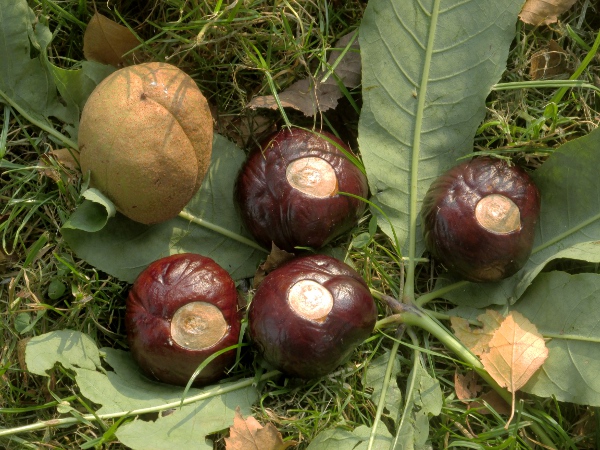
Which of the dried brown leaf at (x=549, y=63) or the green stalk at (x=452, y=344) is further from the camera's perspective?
the dried brown leaf at (x=549, y=63)

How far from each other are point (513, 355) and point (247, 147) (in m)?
1.22

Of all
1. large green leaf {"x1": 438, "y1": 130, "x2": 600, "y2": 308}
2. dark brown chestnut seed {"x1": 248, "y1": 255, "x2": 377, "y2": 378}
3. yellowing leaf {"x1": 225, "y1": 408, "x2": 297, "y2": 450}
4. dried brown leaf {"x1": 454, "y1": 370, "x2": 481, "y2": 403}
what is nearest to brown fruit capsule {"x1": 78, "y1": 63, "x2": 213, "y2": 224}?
dark brown chestnut seed {"x1": 248, "y1": 255, "x2": 377, "y2": 378}

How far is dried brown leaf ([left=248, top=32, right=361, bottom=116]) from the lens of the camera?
105 inches

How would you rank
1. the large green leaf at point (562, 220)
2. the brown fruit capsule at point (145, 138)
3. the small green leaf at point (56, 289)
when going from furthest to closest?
the small green leaf at point (56, 289), the large green leaf at point (562, 220), the brown fruit capsule at point (145, 138)

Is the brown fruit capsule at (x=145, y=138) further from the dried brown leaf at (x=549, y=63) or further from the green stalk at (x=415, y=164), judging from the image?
the dried brown leaf at (x=549, y=63)

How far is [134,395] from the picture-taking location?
2.43 meters

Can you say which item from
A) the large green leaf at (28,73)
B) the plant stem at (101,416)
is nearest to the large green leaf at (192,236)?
the large green leaf at (28,73)

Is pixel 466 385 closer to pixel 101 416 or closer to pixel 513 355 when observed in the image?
pixel 513 355

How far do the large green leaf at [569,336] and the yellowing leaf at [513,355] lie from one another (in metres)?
0.06

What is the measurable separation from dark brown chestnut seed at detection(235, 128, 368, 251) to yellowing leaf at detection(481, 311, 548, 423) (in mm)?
659

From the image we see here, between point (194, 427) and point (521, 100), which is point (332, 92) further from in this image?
point (194, 427)

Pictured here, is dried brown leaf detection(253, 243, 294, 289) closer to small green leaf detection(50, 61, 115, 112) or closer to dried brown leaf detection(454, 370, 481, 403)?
dried brown leaf detection(454, 370, 481, 403)

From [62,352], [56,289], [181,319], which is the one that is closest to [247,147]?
[181,319]

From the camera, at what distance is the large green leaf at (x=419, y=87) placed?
260 cm
